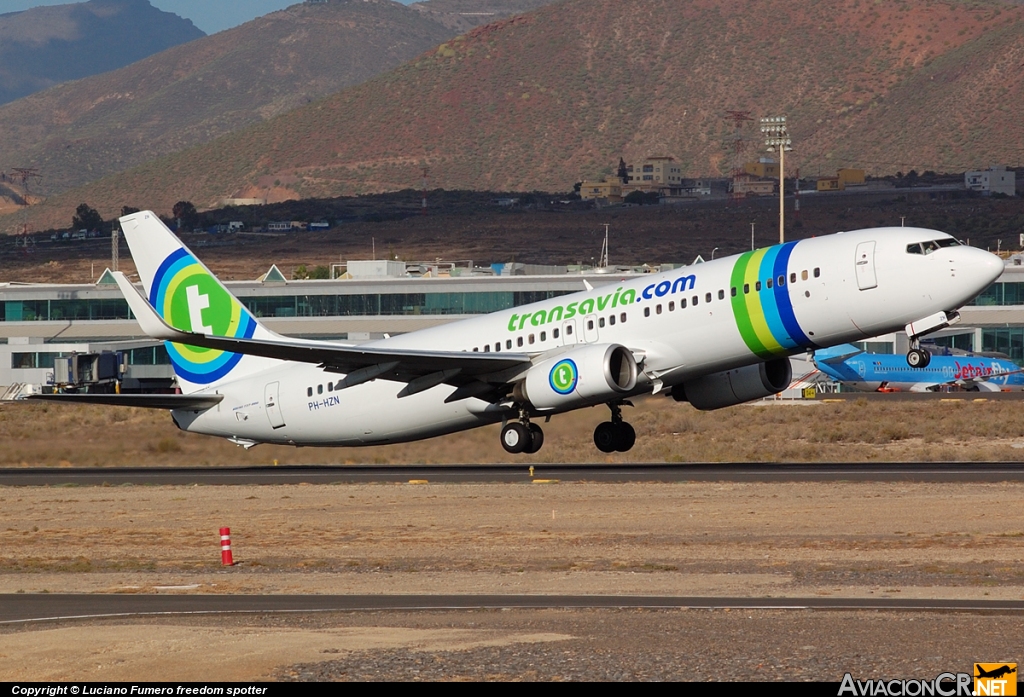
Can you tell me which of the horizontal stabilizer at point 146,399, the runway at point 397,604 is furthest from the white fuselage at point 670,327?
the runway at point 397,604

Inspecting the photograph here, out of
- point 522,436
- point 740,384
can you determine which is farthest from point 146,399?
point 740,384

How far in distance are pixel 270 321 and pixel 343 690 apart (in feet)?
332

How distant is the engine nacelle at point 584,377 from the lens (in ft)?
117

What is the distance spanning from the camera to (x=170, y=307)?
42844 mm

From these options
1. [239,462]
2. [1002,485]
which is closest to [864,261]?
[1002,485]

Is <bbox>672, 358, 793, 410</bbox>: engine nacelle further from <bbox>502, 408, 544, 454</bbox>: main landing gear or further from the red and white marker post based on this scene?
the red and white marker post

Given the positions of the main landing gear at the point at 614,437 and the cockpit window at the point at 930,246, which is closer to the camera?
the cockpit window at the point at 930,246

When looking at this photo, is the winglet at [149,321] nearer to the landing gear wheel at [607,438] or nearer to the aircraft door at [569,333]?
the aircraft door at [569,333]

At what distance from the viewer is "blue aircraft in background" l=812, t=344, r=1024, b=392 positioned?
97.8 metres

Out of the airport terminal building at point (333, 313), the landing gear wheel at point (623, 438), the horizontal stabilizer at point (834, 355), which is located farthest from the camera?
the airport terminal building at point (333, 313)

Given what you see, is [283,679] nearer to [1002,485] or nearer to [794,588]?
[794,588]

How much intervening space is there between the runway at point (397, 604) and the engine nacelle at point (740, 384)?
1916 centimetres

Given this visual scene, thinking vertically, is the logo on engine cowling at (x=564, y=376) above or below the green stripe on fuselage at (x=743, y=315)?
below

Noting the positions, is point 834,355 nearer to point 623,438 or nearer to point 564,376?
point 623,438
